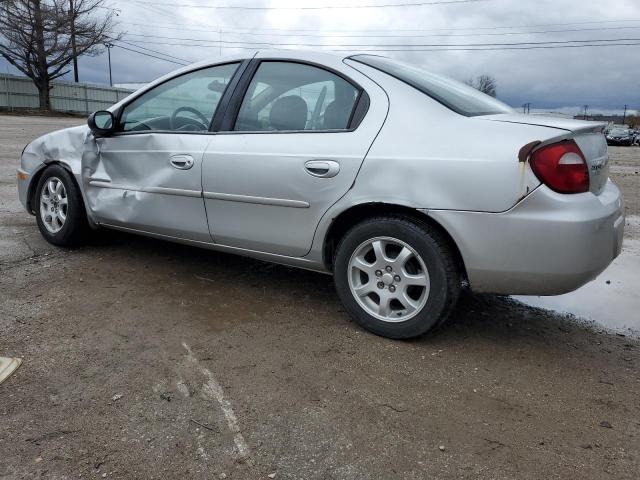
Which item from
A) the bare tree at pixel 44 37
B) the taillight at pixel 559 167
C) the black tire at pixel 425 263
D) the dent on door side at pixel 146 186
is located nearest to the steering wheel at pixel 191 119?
the dent on door side at pixel 146 186

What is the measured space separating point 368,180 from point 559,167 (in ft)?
3.12

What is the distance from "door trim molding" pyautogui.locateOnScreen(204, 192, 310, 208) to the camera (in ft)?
10.4

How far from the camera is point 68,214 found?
4379 mm

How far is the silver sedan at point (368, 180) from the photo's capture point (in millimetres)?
2633

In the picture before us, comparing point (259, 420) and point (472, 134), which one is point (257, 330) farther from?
point (472, 134)

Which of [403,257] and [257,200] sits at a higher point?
[257,200]

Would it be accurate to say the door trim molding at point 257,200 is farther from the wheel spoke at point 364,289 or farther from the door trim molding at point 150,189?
the wheel spoke at point 364,289

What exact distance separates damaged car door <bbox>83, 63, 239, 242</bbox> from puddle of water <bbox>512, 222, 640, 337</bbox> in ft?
8.09

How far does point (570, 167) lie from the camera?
8.58ft

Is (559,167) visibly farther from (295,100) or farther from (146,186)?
(146,186)

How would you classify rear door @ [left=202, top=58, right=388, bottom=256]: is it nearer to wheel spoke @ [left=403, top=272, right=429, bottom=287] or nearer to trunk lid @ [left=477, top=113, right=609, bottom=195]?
wheel spoke @ [left=403, top=272, right=429, bottom=287]

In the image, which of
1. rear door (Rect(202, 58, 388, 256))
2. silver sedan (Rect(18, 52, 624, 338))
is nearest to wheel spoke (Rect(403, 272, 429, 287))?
silver sedan (Rect(18, 52, 624, 338))

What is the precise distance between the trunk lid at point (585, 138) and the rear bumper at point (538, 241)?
0.42ft

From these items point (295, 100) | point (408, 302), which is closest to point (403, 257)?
point (408, 302)
